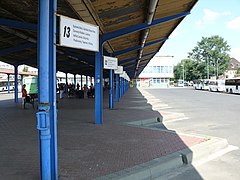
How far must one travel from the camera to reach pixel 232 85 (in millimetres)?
43906

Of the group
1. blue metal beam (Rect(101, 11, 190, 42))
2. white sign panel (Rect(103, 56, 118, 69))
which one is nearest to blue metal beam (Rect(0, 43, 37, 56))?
white sign panel (Rect(103, 56, 118, 69))

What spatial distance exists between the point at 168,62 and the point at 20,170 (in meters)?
94.2

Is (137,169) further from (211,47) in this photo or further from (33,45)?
(211,47)

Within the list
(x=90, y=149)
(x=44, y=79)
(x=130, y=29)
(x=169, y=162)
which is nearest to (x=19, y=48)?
(x=130, y=29)

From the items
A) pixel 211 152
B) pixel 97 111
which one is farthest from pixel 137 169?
pixel 97 111

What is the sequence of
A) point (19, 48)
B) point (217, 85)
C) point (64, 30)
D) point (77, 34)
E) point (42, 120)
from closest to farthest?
point (42, 120) → point (64, 30) → point (77, 34) → point (19, 48) → point (217, 85)

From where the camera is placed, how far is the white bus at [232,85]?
4167 cm

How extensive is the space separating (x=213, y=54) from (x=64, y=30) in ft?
357

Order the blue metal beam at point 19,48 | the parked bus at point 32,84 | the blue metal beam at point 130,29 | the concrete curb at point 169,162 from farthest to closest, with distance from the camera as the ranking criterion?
the parked bus at point 32,84 < the blue metal beam at point 19,48 < the blue metal beam at point 130,29 < the concrete curb at point 169,162

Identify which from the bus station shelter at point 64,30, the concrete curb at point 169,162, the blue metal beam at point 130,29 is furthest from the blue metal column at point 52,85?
the blue metal beam at point 130,29

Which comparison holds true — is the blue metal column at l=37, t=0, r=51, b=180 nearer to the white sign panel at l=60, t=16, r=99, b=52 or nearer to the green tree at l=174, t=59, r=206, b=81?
the white sign panel at l=60, t=16, r=99, b=52

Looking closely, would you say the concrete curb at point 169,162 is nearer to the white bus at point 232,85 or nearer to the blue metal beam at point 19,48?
the blue metal beam at point 19,48

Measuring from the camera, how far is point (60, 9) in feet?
31.7

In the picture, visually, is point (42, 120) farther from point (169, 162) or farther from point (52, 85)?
point (169, 162)
